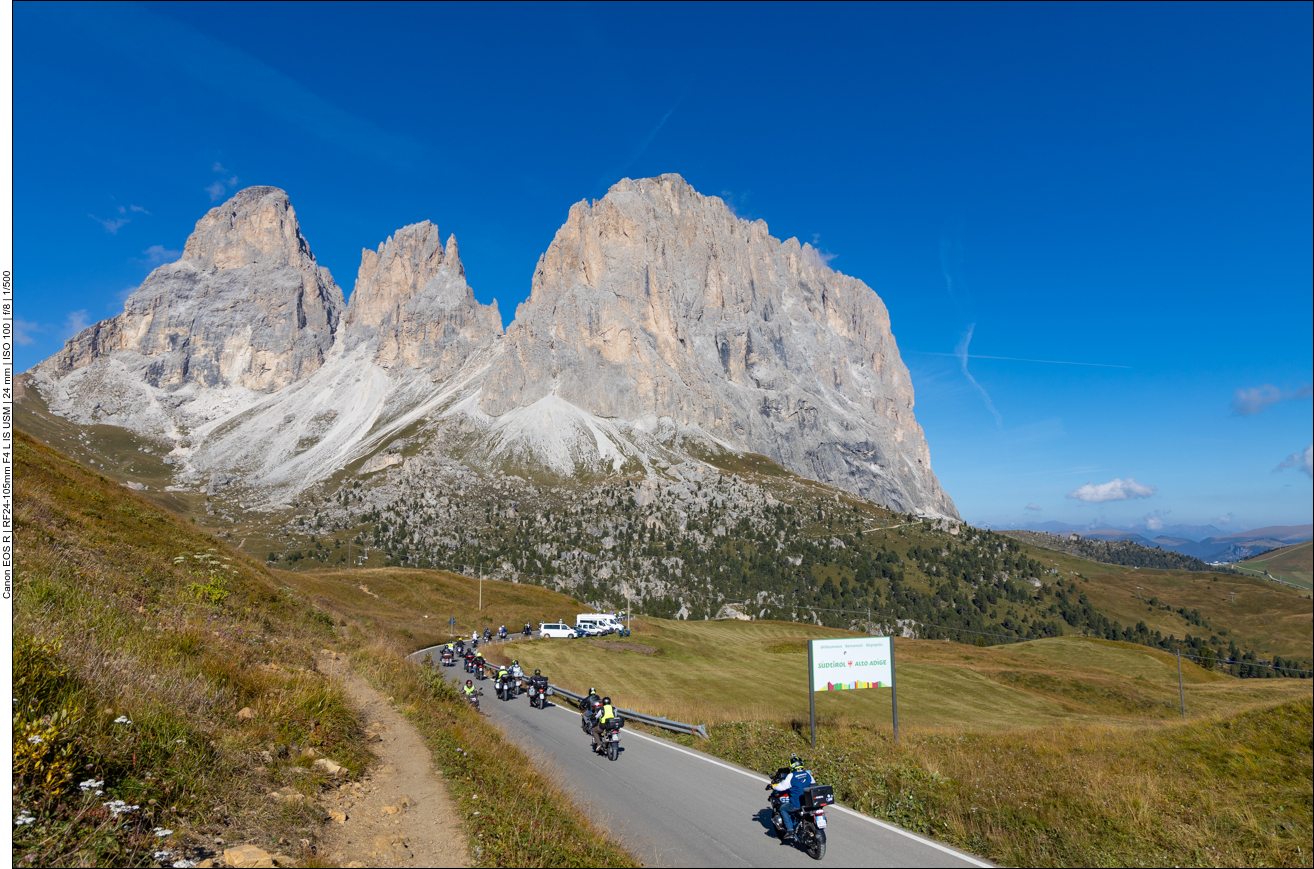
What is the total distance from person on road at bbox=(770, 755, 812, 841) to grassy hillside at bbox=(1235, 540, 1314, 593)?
208 m

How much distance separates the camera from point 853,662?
18.5m

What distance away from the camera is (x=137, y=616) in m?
10.8

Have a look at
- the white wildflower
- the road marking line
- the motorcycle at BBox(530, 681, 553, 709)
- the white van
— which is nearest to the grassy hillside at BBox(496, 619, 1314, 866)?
the road marking line

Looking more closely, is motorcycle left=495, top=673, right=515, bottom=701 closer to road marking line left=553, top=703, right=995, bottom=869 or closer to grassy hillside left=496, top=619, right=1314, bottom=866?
grassy hillside left=496, top=619, right=1314, bottom=866

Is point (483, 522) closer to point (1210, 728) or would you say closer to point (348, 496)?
point (348, 496)

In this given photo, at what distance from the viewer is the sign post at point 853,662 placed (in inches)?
719

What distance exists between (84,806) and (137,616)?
7.56 m

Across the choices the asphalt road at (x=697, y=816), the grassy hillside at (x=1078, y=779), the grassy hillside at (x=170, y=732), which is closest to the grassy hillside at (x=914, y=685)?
the grassy hillside at (x=1078, y=779)

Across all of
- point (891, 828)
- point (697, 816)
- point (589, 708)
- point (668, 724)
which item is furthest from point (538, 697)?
point (891, 828)

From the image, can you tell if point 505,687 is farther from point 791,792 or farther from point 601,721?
point 791,792

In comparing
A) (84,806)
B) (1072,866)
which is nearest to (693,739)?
(1072,866)

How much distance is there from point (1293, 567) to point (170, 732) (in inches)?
9774

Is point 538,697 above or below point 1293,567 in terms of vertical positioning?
above

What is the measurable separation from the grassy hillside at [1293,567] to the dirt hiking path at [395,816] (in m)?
213
